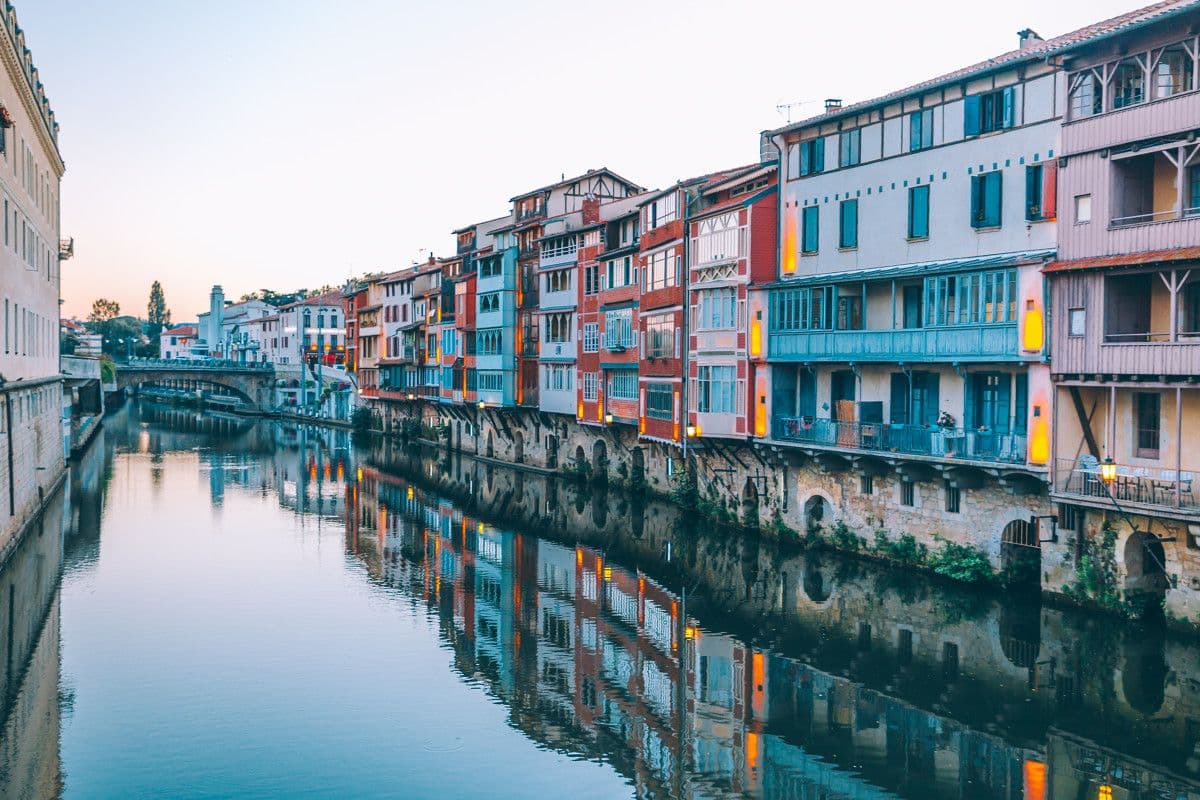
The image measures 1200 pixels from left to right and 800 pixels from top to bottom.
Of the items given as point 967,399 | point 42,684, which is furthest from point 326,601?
point 967,399

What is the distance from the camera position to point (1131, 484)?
1112 inches

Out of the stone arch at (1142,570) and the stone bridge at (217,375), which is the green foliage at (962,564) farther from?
the stone bridge at (217,375)

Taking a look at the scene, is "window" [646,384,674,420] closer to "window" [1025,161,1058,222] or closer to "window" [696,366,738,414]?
"window" [696,366,738,414]

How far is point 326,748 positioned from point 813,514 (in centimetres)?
2328

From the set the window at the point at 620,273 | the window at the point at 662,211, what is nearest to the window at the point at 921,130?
the window at the point at 662,211

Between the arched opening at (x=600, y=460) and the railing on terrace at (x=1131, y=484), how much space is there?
34.2 metres

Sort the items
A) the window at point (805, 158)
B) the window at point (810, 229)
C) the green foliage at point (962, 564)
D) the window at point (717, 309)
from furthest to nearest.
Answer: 1. the window at point (717, 309)
2. the window at point (810, 229)
3. the window at point (805, 158)
4. the green foliage at point (962, 564)

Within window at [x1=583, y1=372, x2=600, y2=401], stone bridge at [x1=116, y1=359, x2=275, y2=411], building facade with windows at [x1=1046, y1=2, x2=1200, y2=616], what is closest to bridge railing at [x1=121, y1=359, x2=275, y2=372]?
stone bridge at [x1=116, y1=359, x2=275, y2=411]

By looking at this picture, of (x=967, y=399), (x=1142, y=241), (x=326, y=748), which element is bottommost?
(x=326, y=748)

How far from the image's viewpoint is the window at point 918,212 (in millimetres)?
35906

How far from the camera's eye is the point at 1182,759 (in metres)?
21.0

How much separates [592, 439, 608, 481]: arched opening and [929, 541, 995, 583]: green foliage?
2910 centimetres

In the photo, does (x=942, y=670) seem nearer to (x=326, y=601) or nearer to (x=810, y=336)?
(x=810, y=336)

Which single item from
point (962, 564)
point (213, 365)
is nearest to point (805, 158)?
point (962, 564)
